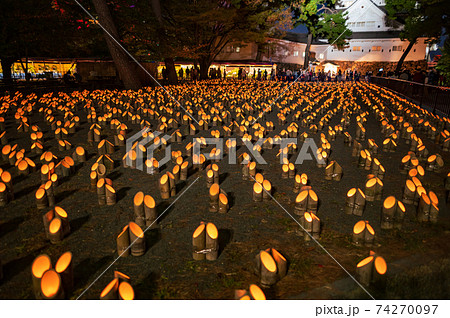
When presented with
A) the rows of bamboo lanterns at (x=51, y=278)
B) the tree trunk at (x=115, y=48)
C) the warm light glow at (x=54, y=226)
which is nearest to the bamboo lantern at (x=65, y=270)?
the rows of bamboo lanterns at (x=51, y=278)

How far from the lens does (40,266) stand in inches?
86.6

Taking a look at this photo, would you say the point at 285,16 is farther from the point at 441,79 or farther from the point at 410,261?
the point at 410,261

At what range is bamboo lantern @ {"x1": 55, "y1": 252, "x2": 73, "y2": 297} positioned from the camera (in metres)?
2.31

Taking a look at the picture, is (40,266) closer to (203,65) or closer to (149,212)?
(149,212)

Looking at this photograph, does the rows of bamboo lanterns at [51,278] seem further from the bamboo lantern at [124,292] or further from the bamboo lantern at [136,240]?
the bamboo lantern at [136,240]

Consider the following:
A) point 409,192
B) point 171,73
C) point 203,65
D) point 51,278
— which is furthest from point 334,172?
point 203,65

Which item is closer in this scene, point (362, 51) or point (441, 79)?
point (441, 79)

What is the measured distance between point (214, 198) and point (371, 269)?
6.16ft

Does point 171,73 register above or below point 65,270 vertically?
above

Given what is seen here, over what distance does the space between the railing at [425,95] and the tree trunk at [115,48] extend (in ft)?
43.3

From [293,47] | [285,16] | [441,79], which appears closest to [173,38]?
[285,16]

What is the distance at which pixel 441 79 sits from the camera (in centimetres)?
1975

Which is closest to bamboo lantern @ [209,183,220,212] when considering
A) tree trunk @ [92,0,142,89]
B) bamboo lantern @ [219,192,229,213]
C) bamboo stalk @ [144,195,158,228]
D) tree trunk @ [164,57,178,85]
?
bamboo lantern @ [219,192,229,213]
